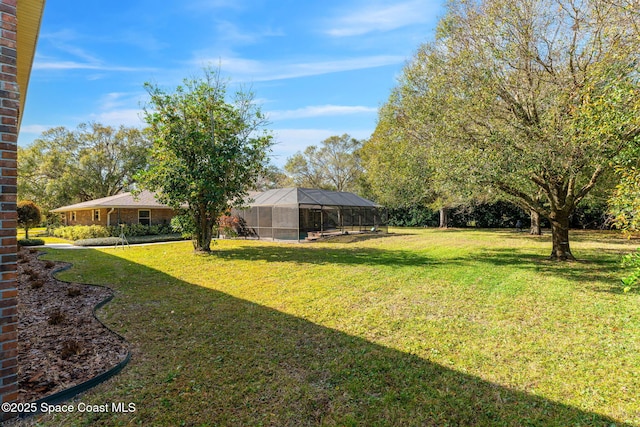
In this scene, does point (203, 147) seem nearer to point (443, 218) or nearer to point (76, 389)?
point (76, 389)

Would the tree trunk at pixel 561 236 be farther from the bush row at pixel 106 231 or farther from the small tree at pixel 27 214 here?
the small tree at pixel 27 214

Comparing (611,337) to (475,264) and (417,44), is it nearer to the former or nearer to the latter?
(475,264)

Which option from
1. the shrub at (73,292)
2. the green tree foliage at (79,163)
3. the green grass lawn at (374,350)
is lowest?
the green grass lawn at (374,350)

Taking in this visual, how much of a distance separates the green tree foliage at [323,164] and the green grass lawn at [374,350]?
29.1 meters

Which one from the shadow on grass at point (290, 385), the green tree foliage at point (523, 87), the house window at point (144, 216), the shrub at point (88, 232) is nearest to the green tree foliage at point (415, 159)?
the green tree foliage at point (523, 87)

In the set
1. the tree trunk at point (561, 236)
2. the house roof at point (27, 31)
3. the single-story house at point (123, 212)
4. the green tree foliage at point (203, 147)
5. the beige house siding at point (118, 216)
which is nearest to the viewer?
the house roof at point (27, 31)

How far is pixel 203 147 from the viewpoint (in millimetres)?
11047

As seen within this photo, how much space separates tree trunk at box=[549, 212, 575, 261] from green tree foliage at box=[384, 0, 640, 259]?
500 mm

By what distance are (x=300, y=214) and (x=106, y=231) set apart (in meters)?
11.7

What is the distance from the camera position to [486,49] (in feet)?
26.7

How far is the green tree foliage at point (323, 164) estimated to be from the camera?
120ft

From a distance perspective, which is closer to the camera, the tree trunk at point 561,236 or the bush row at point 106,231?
the tree trunk at point 561,236

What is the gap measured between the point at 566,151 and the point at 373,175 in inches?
728

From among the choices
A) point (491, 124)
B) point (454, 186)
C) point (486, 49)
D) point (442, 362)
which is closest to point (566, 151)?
point (491, 124)
